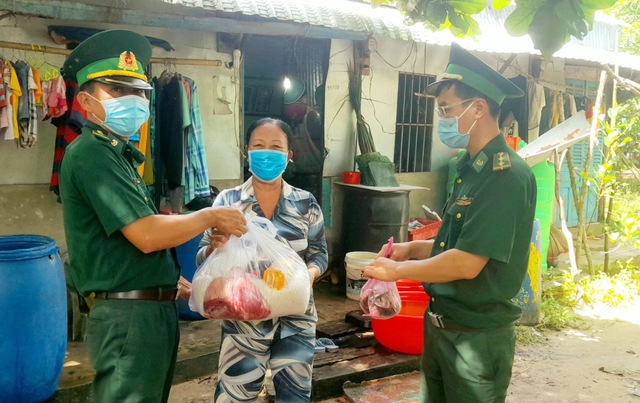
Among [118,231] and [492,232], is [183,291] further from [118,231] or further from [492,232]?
[492,232]

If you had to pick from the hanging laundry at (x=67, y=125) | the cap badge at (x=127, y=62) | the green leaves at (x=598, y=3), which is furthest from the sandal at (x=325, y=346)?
the green leaves at (x=598, y=3)

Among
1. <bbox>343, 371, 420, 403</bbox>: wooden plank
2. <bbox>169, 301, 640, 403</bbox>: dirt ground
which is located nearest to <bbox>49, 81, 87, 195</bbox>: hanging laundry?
<bbox>169, 301, 640, 403</bbox>: dirt ground

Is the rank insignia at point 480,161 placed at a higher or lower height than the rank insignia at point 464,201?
higher

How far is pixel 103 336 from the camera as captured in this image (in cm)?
225

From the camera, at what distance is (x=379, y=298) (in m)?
2.71

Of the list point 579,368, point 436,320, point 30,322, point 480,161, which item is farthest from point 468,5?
point 579,368

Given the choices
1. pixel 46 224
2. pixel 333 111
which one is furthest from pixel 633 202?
pixel 46 224

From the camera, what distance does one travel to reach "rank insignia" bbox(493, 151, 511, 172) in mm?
2207

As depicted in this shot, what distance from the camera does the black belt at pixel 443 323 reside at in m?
2.32

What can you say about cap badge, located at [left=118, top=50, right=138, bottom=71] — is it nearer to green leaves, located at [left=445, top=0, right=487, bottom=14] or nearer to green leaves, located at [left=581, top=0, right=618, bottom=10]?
green leaves, located at [left=445, top=0, right=487, bottom=14]

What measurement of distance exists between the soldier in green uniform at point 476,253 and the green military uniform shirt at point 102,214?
3.27 feet

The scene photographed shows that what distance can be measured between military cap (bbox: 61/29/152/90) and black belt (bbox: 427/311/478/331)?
64.2 inches

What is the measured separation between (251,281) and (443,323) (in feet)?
2.84

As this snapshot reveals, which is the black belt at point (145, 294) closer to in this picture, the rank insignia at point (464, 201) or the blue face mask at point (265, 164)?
the blue face mask at point (265, 164)
